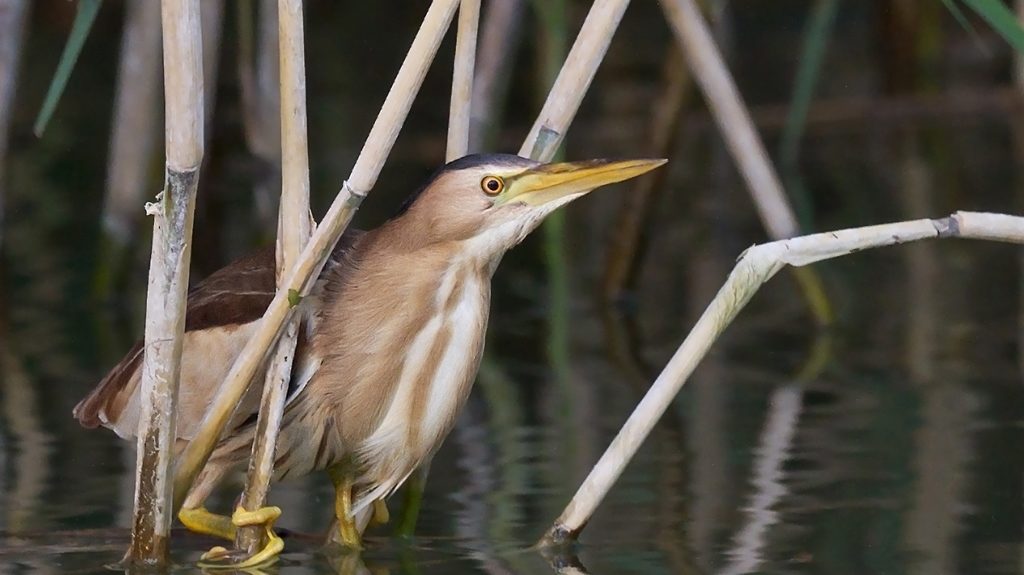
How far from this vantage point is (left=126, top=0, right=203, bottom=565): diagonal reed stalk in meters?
2.26

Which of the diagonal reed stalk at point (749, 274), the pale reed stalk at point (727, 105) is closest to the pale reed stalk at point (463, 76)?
the diagonal reed stalk at point (749, 274)

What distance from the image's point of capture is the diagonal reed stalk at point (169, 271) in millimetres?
2258

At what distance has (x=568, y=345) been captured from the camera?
4383 millimetres

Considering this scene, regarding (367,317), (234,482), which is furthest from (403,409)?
(234,482)

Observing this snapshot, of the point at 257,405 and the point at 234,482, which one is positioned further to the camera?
the point at 234,482

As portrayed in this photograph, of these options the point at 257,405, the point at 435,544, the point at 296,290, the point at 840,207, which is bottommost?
the point at 435,544

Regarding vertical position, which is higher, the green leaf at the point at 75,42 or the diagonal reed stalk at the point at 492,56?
the diagonal reed stalk at the point at 492,56

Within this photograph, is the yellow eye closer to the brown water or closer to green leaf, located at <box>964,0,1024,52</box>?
the brown water

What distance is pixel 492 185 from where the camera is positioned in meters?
2.50

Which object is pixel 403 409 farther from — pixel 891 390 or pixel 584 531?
pixel 891 390

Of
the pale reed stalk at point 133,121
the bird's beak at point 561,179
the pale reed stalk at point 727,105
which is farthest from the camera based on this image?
the pale reed stalk at point 133,121

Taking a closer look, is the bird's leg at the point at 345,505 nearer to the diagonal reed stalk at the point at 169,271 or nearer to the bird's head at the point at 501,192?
the diagonal reed stalk at the point at 169,271

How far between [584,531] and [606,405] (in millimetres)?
978

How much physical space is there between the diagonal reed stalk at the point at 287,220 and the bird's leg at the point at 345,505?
0.17m
